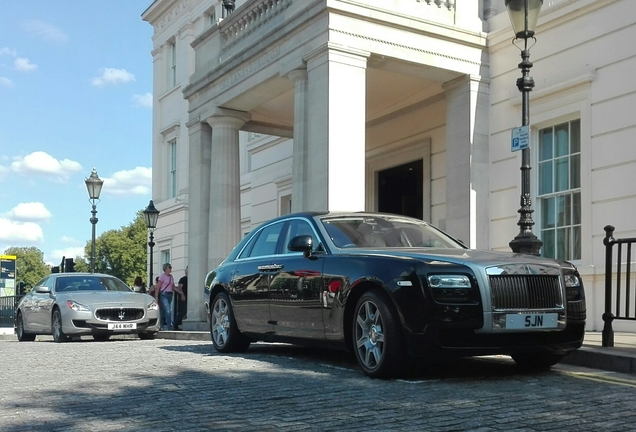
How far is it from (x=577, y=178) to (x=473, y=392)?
8.97m

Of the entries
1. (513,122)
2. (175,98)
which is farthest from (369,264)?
(175,98)

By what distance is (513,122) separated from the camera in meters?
16.2

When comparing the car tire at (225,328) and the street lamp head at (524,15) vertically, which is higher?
the street lamp head at (524,15)

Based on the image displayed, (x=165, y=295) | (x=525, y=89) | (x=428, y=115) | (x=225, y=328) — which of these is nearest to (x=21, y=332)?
(x=165, y=295)

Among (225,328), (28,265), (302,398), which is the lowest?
(28,265)

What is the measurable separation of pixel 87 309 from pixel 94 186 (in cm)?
1081

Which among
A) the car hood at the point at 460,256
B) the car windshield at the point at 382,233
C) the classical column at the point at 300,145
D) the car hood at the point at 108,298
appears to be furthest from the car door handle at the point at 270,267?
the car hood at the point at 108,298

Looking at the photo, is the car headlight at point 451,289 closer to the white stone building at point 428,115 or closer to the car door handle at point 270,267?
the car door handle at point 270,267

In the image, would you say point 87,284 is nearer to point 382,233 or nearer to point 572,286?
point 382,233

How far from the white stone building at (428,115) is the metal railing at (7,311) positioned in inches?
565

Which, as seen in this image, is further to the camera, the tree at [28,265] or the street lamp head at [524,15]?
the tree at [28,265]

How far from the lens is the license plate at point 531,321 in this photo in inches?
286

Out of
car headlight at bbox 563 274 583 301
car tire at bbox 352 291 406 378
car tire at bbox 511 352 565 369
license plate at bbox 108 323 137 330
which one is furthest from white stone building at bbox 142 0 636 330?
car tire at bbox 352 291 406 378

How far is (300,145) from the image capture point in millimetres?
16062
